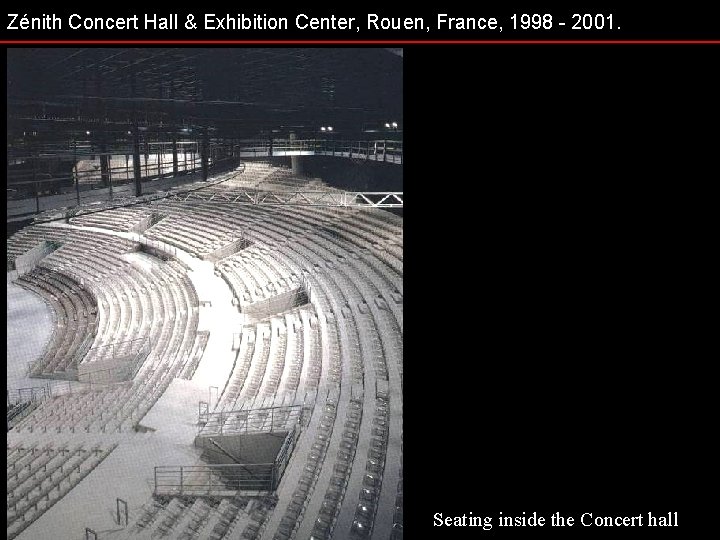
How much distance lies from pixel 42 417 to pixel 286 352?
3.91 metres

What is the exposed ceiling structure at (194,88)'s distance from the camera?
923 centimetres

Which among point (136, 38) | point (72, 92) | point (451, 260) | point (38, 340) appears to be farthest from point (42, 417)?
point (451, 260)

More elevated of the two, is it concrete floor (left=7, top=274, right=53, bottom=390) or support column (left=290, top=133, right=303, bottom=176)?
support column (left=290, top=133, right=303, bottom=176)

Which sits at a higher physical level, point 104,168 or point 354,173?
point 104,168

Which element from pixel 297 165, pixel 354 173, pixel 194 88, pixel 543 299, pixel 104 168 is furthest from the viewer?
pixel 297 165

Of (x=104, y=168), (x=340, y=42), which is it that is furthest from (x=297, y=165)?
(x=340, y=42)

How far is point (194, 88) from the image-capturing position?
1262cm

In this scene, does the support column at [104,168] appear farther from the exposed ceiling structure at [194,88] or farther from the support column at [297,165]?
the support column at [297,165]

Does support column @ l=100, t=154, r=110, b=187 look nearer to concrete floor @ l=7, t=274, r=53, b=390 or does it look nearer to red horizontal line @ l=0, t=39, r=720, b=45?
concrete floor @ l=7, t=274, r=53, b=390

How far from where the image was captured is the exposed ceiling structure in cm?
923

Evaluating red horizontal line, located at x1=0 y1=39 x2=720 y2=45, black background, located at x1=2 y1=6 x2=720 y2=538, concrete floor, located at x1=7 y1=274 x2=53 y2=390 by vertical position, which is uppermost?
red horizontal line, located at x1=0 y1=39 x2=720 y2=45

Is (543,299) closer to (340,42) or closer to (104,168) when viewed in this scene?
(340,42)

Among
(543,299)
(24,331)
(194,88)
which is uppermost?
(194,88)

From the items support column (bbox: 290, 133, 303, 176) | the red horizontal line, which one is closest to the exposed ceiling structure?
support column (bbox: 290, 133, 303, 176)
